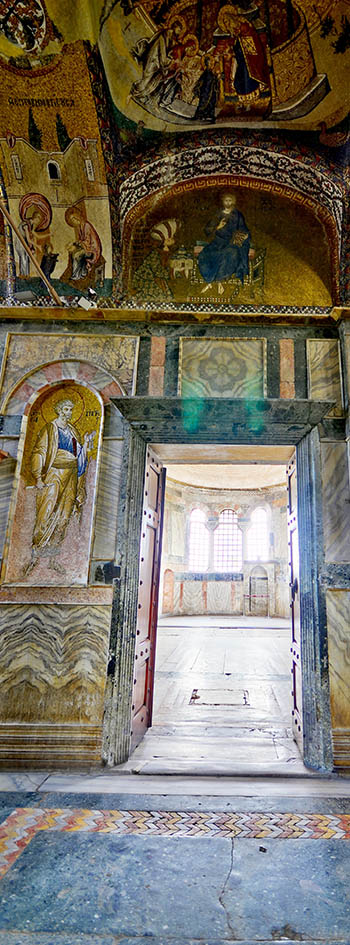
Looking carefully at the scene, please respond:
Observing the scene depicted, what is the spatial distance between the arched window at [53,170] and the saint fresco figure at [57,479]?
222cm

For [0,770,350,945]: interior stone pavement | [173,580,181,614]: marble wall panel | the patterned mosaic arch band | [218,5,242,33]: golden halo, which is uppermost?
[218,5,242,33]: golden halo

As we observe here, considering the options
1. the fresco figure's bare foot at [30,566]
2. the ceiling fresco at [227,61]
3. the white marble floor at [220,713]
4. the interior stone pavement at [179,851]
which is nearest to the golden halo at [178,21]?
the ceiling fresco at [227,61]

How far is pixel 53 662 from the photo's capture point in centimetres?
423

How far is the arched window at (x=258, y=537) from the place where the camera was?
57.8 feet

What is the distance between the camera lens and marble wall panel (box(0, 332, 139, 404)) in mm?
4801

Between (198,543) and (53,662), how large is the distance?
45.4ft

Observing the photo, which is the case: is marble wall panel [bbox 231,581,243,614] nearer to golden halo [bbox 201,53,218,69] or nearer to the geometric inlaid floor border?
the geometric inlaid floor border

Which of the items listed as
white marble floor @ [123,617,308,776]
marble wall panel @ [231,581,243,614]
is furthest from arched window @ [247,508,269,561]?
white marble floor @ [123,617,308,776]

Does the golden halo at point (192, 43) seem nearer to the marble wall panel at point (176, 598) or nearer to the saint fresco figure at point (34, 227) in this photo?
the saint fresco figure at point (34, 227)

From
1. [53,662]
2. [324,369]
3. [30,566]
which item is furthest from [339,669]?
[30,566]

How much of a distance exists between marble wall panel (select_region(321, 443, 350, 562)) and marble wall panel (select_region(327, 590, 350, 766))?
1.32ft

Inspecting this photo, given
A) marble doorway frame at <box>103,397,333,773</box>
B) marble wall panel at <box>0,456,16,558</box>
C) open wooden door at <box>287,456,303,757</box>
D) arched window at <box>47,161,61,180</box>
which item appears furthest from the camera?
open wooden door at <box>287,456,303,757</box>

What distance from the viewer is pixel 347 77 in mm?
4074

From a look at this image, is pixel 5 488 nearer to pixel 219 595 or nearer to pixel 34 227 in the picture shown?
pixel 34 227
